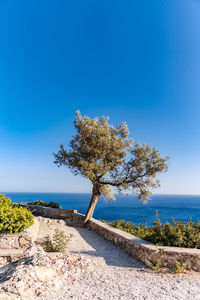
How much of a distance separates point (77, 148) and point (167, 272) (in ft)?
33.2

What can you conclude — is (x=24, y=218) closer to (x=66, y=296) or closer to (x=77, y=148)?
(x=66, y=296)

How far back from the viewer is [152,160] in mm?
12391

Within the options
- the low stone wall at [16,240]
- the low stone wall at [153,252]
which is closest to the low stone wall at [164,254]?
the low stone wall at [153,252]

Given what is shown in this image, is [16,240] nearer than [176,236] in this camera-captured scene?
No

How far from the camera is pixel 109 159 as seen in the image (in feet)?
42.8

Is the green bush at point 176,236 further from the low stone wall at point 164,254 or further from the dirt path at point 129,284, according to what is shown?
the dirt path at point 129,284

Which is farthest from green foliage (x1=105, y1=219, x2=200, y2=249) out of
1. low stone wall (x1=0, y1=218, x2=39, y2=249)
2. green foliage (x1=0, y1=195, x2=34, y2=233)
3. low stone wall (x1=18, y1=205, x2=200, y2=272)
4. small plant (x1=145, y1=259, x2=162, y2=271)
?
green foliage (x1=0, y1=195, x2=34, y2=233)

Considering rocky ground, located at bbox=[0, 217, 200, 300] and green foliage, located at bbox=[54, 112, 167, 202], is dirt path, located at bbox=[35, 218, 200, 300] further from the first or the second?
green foliage, located at bbox=[54, 112, 167, 202]

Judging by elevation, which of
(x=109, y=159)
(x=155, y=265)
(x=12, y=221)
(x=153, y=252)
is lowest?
(x=155, y=265)

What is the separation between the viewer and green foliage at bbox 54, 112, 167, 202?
12328 millimetres

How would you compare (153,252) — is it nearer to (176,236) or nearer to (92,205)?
(176,236)

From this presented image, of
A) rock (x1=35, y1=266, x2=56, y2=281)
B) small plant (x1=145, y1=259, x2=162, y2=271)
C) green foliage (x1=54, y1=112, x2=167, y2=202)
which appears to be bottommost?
small plant (x1=145, y1=259, x2=162, y2=271)

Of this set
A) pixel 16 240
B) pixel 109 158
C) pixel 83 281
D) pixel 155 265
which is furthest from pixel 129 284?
pixel 109 158

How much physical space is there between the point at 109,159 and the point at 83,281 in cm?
927
